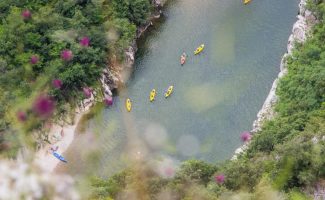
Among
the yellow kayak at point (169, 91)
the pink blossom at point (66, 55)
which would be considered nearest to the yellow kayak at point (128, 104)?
the yellow kayak at point (169, 91)

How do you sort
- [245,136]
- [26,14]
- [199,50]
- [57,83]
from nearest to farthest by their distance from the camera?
[245,136]
[57,83]
[26,14]
[199,50]

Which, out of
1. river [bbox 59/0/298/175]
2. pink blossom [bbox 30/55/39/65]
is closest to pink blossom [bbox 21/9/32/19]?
pink blossom [bbox 30/55/39/65]

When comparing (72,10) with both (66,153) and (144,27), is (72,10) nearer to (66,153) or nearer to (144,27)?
(144,27)

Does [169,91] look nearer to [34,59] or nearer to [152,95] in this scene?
[152,95]

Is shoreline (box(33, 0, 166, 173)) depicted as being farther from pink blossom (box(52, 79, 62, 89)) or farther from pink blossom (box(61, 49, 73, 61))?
pink blossom (box(61, 49, 73, 61))

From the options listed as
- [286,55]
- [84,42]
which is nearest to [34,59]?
[84,42]

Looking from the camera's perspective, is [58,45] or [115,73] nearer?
[58,45]
